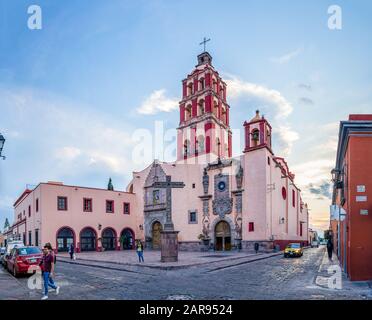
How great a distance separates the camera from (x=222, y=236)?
3569 centimetres

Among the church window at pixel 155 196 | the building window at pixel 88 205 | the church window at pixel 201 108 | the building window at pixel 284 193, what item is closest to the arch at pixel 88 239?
the building window at pixel 88 205

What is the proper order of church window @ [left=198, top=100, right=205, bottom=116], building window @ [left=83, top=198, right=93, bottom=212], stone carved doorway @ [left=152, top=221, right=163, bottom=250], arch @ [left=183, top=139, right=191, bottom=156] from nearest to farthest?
building window @ [left=83, top=198, right=93, bottom=212] < stone carved doorway @ [left=152, top=221, right=163, bottom=250] < arch @ [left=183, top=139, right=191, bottom=156] < church window @ [left=198, top=100, right=205, bottom=116]

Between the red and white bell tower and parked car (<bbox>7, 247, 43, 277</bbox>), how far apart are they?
25.7m

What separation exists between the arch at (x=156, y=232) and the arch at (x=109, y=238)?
4.56 metres

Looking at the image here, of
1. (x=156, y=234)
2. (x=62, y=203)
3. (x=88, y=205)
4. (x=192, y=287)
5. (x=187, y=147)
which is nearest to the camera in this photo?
(x=192, y=287)

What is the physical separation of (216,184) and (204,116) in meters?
9.29

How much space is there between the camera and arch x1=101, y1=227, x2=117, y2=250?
127 feet

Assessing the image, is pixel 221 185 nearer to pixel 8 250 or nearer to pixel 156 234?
pixel 156 234

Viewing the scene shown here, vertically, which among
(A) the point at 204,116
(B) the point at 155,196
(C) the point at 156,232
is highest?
(A) the point at 204,116

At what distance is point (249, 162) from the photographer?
1348 inches

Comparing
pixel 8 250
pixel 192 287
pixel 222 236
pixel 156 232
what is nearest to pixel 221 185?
pixel 222 236

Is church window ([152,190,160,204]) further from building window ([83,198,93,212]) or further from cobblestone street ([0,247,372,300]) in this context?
cobblestone street ([0,247,372,300])

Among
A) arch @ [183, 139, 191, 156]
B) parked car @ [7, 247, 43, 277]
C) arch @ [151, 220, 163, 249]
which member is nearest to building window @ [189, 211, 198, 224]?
arch @ [151, 220, 163, 249]
